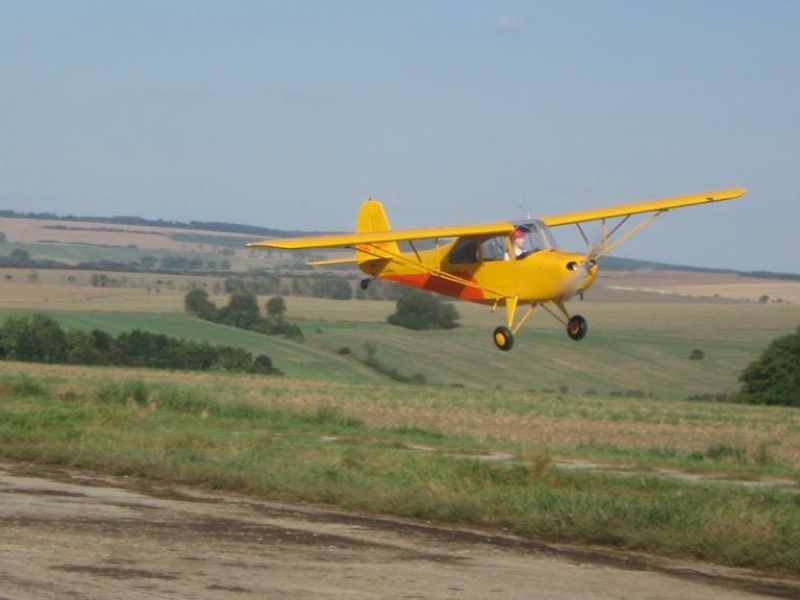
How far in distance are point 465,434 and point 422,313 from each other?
108ft

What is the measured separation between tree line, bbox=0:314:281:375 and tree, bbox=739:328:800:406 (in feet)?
58.4

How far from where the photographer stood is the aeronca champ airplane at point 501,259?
21.2 m

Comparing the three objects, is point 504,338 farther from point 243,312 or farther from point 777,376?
point 243,312

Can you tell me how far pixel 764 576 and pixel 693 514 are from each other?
184 centimetres

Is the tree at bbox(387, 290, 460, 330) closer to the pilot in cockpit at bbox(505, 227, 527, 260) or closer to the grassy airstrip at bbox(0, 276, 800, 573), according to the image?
the grassy airstrip at bbox(0, 276, 800, 573)

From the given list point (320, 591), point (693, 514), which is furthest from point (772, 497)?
point (320, 591)

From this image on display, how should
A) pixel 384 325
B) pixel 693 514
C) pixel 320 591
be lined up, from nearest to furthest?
1. pixel 320 591
2. pixel 693 514
3. pixel 384 325

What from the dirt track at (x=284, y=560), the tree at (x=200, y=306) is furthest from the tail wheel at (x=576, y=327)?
the tree at (x=200, y=306)

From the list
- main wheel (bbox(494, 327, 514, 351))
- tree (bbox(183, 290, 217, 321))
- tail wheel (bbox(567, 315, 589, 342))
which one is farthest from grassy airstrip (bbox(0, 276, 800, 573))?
tree (bbox(183, 290, 217, 321))

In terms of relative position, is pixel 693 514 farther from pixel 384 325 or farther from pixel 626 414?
pixel 384 325

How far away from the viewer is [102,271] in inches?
4035

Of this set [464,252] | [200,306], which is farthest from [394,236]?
[200,306]

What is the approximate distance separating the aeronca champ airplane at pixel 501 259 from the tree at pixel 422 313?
32.9m

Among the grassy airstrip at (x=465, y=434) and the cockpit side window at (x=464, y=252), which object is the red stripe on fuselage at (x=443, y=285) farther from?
the grassy airstrip at (x=465, y=434)
